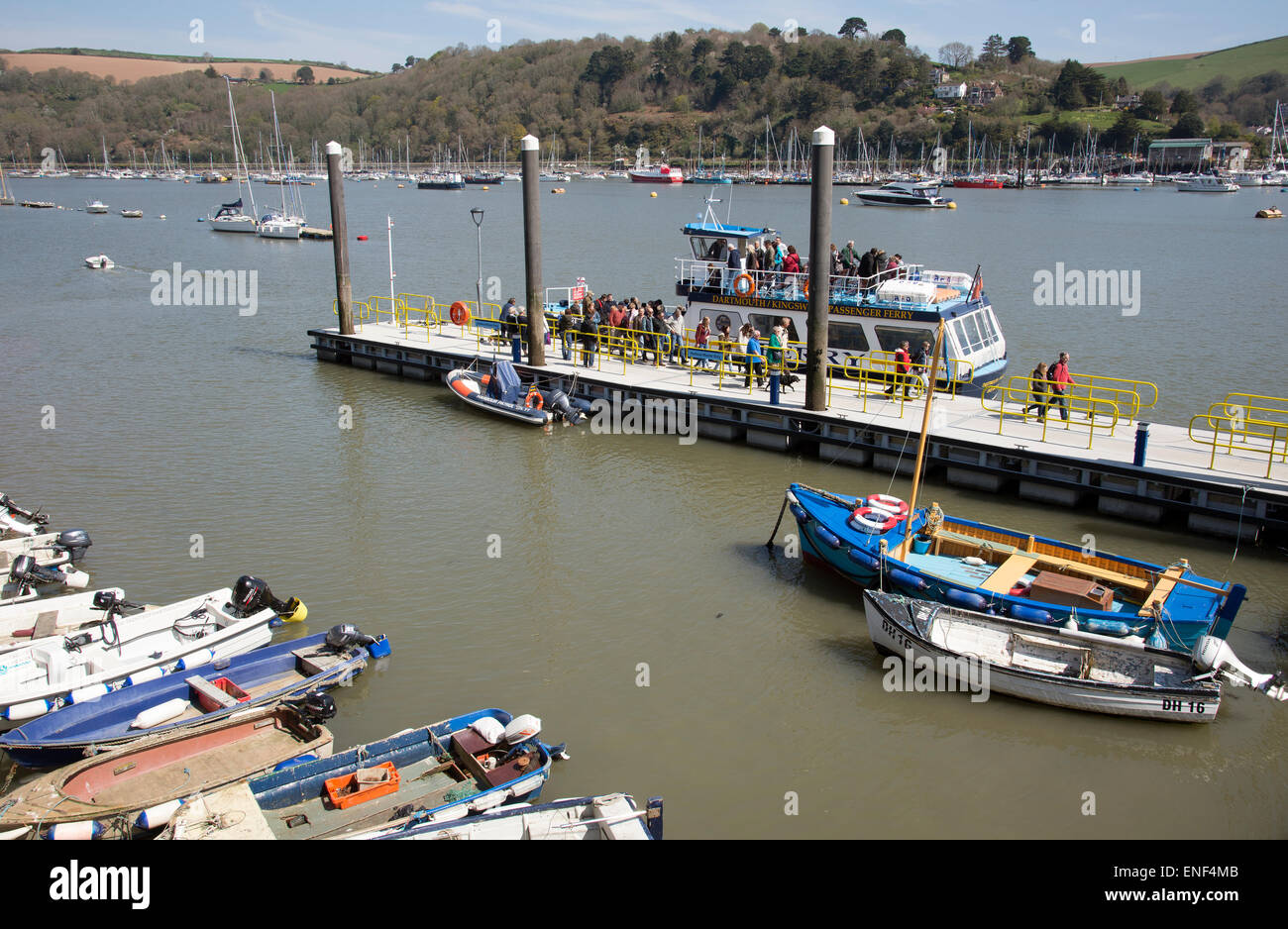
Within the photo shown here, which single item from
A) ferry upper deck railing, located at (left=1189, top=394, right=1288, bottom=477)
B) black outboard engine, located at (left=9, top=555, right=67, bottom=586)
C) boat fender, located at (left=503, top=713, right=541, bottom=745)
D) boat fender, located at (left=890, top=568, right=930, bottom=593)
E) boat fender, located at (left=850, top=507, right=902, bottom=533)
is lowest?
boat fender, located at (left=503, top=713, right=541, bottom=745)

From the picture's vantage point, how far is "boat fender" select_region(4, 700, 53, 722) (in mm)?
11992

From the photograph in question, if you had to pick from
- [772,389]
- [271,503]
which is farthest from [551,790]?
[772,389]

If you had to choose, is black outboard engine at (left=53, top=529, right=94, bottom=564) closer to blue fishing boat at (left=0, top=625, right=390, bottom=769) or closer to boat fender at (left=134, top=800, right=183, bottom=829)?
blue fishing boat at (left=0, top=625, right=390, bottom=769)

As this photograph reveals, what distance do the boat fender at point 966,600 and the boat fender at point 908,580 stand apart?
0.39 meters

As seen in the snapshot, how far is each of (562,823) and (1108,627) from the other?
808 cm

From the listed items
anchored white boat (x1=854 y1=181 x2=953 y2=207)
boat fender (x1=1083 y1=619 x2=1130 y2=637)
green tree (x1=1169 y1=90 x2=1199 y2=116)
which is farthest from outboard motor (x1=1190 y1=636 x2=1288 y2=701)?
green tree (x1=1169 y1=90 x2=1199 y2=116)

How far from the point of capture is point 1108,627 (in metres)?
13.0

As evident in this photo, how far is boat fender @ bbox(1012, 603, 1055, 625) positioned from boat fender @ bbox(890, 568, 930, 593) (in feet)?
4.16

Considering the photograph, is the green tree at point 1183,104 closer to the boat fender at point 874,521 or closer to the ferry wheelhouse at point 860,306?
the ferry wheelhouse at point 860,306

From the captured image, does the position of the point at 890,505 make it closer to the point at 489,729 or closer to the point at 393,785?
the point at 489,729

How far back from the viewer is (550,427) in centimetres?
2538

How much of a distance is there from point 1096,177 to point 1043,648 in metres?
177
